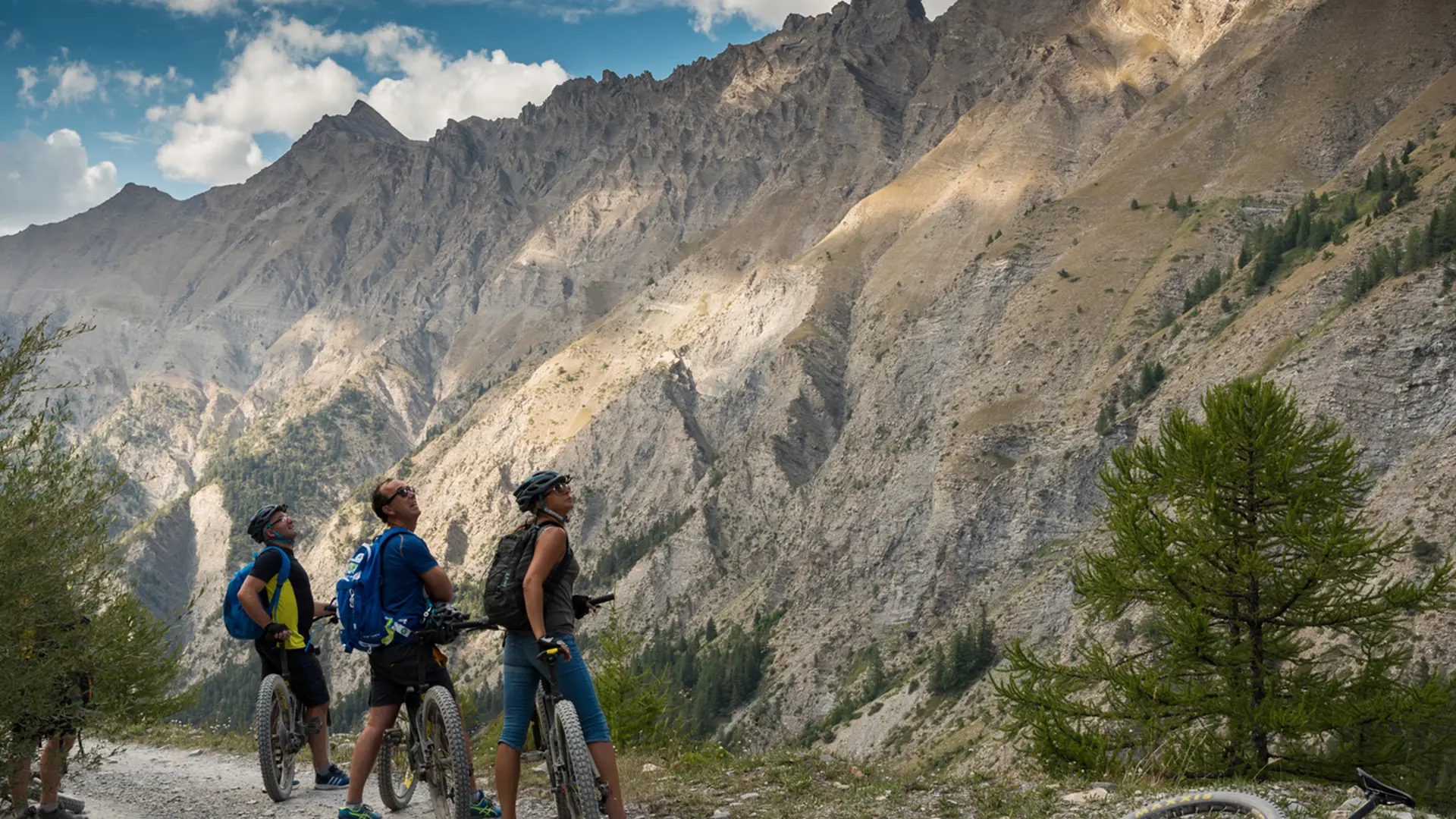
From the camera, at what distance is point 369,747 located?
33.1 feet

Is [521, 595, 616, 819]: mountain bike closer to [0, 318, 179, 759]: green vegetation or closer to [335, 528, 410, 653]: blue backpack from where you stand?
[335, 528, 410, 653]: blue backpack

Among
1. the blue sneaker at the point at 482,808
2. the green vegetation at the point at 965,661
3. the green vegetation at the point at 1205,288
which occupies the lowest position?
the green vegetation at the point at 965,661

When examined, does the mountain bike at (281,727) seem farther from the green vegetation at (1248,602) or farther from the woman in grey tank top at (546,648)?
the green vegetation at (1248,602)

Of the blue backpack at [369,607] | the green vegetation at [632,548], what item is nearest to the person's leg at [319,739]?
the blue backpack at [369,607]

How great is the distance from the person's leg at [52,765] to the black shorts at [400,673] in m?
3.92

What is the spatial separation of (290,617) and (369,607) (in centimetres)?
272

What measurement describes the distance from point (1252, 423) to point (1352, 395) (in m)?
47.7

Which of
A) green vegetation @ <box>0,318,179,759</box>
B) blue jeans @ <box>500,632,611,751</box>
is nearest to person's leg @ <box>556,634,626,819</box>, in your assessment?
blue jeans @ <box>500,632,611,751</box>

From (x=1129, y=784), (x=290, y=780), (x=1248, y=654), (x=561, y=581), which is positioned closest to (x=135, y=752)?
(x=290, y=780)

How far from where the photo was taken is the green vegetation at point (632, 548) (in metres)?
151

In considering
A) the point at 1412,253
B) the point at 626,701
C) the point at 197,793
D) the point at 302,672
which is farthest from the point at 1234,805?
the point at 1412,253

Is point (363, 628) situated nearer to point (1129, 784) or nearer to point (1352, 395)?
point (1129, 784)

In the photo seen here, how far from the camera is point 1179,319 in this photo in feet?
289

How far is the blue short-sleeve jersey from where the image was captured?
9703 mm
